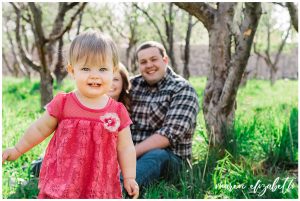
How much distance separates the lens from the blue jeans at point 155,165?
11.8 feet

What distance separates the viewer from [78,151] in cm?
217

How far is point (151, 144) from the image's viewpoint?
3875 mm

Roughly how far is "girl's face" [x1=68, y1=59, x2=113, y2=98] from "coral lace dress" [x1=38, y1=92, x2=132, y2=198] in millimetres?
91

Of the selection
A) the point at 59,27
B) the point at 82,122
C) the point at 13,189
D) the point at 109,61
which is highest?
the point at 59,27

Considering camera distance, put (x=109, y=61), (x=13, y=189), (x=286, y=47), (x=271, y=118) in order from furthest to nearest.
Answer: (x=286, y=47) < (x=271, y=118) < (x=13, y=189) < (x=109, y=61)

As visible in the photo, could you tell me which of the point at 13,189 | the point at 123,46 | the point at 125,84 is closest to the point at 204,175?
the point at 125,84

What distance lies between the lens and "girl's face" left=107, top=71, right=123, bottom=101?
3.91m

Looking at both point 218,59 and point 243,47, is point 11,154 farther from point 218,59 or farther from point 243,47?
point 218,59

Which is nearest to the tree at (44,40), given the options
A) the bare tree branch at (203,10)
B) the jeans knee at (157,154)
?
the bare tree branch at (203,10)

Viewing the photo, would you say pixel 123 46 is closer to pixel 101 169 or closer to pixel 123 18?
pixel 123 18

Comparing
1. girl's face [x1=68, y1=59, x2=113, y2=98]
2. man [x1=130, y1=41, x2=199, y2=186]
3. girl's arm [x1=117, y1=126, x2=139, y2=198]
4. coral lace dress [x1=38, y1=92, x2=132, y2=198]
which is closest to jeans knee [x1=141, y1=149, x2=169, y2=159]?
man [x1=130, y1=41, x2=199, y2=186]

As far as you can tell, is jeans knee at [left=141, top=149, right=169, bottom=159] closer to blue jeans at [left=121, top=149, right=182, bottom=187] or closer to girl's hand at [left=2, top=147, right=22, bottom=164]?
blue jeans at [left=121, top=149, right=182, bottom=187]

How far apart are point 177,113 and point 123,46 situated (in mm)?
30508

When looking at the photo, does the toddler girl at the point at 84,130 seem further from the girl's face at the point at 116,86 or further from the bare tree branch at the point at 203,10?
the bare tree branch at the point at 203,10
